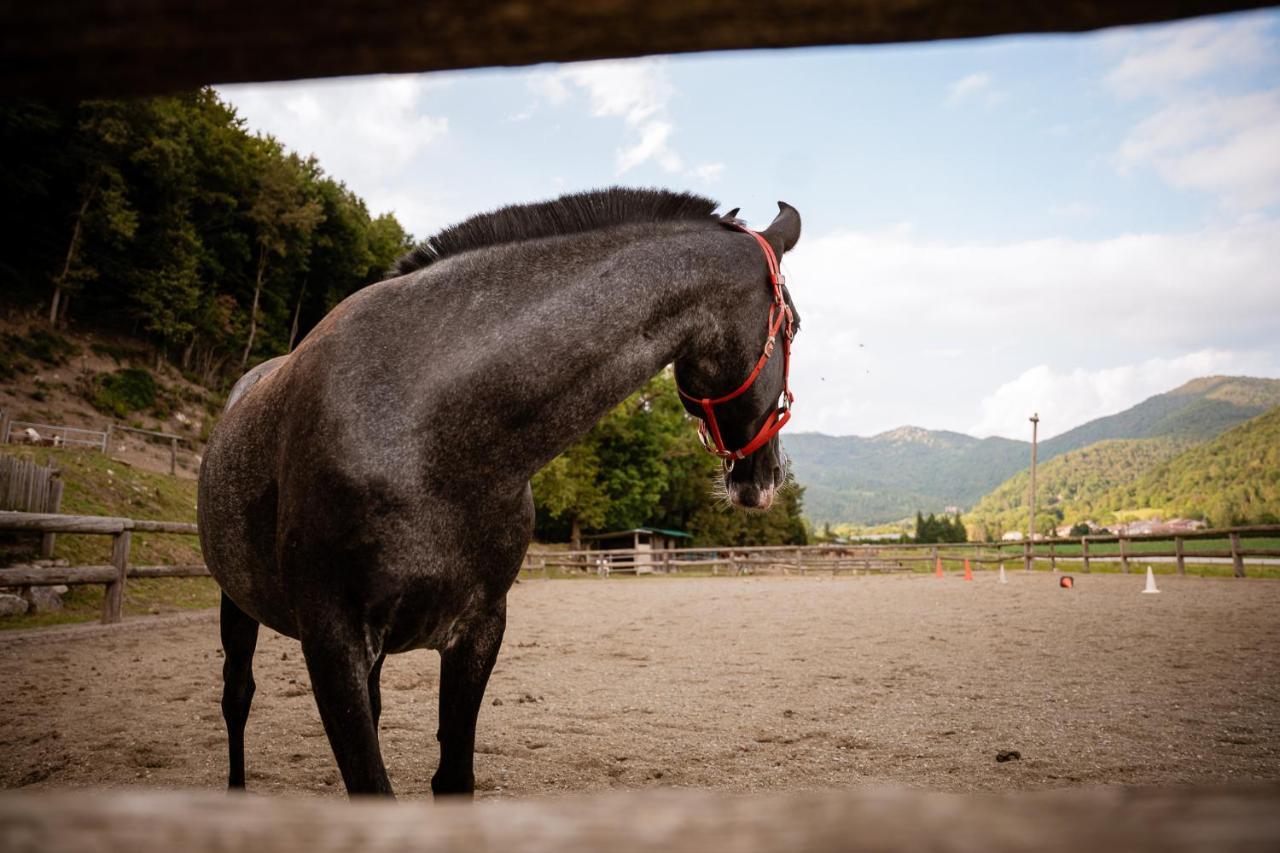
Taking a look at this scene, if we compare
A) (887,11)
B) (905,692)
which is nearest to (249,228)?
(905,692)

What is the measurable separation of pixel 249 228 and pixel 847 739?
155 ft

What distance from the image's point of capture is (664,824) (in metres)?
0.53

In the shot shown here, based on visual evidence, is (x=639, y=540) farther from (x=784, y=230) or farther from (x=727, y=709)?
(x=784, y=230)

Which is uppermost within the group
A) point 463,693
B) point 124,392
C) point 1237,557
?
point 124,392

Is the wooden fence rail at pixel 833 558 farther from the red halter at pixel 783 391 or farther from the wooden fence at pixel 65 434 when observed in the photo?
the red halter at pixel 783 391

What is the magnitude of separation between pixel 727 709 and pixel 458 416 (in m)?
4.48

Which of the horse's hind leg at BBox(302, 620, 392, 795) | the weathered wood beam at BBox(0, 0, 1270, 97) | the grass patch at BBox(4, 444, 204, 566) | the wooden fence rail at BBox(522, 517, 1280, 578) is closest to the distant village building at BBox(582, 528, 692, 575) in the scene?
the wooden fence rail at BBox(522, 517, 1280, 578)

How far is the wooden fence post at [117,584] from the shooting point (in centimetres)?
998

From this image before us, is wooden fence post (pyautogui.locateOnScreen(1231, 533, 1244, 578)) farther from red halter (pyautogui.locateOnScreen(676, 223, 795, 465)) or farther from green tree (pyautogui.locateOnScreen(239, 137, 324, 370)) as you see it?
green tree (pyautogui.locateOnScreen(239, 137, 324, 370))

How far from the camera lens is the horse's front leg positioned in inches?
111

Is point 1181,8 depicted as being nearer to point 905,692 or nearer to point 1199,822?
point 1199,822

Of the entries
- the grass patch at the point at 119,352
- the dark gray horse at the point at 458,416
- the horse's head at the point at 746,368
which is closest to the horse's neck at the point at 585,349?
the dark gray horse at the point at 458,416

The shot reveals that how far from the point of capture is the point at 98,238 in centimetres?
3553

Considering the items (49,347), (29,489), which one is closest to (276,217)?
(49,347)
